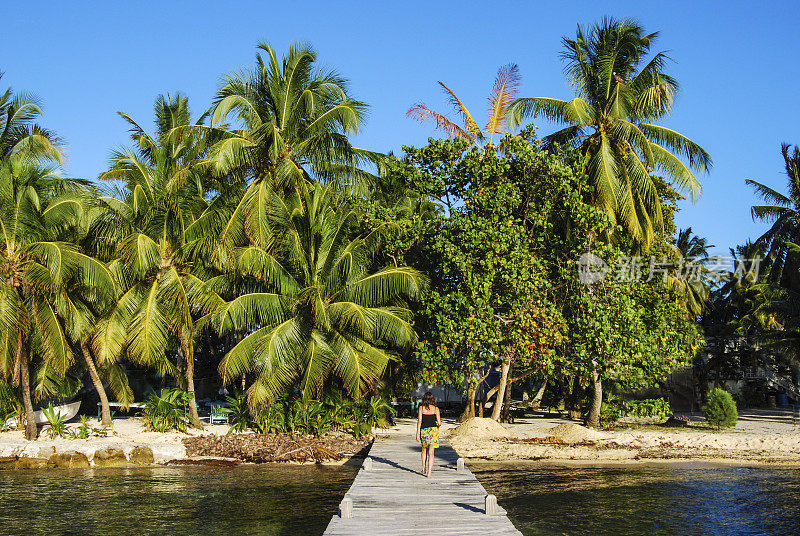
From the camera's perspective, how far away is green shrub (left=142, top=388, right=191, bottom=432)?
19953 millimetres

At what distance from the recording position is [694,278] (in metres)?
30.3

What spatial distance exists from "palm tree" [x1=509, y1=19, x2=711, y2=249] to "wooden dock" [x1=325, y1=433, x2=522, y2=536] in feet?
33.0

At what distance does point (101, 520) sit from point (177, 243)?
395 inches

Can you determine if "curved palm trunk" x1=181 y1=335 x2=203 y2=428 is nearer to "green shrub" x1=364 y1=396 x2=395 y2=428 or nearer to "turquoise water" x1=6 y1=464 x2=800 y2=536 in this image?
"turquoise water" x1=6 y1=464 x2=800 y2=536

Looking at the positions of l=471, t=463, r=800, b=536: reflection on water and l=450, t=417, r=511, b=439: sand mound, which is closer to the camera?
l=471, t=463, r=800, b=536: reflection on water

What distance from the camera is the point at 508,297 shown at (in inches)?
794

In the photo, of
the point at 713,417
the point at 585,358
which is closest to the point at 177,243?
the point at 585,358

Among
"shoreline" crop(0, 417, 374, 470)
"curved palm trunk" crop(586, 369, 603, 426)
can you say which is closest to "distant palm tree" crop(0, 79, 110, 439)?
"shoreline" crop(0, 417, 374, 470)

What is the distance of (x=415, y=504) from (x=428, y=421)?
6.41 feet

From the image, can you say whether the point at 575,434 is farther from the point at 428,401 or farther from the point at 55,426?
the point at 55,426

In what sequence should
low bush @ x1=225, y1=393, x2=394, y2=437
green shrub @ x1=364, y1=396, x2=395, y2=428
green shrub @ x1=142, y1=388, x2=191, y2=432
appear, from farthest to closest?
green shrub @ x1=364, y1=396, x2=395, y2=428
green shrub @ x1=142, y1=388, x2=191, y2=432
low bush @ x1=225, y1=393, x2=394, y2=437

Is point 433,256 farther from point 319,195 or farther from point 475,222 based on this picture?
point 319,195

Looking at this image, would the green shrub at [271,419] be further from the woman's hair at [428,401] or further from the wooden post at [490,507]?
the wooden post at [490,507]

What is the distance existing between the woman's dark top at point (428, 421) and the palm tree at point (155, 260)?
9409 millimetres
